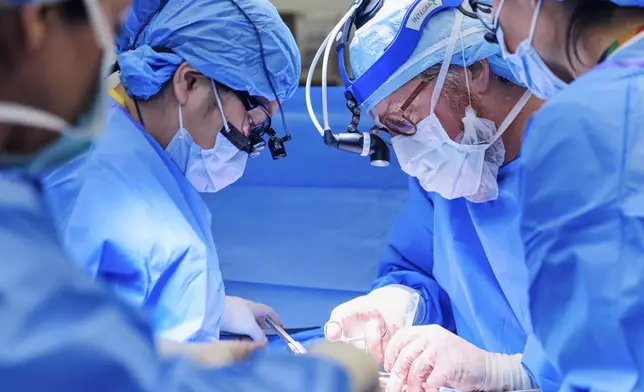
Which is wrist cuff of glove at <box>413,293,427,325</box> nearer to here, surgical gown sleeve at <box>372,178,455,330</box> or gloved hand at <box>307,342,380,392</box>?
surgical gown sleeve at <box>372,178,455,330</box>

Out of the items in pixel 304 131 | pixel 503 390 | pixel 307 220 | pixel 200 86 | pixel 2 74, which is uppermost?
pixel 2 74

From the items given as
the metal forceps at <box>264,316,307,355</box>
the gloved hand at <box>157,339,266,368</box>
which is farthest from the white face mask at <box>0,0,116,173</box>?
the metal forceps at <box>264,316,307,355</box>

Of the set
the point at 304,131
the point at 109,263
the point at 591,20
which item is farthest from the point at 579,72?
the point at 304,131

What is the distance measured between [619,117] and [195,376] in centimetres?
67

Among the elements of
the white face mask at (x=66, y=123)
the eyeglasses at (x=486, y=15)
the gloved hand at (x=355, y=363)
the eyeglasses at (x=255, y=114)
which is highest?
the white face mask at (x=66, y=123)

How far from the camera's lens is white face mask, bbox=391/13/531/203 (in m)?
1.55

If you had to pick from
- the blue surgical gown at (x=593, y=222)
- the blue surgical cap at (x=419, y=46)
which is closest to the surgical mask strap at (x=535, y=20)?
the blue surgical gown at (x=593, y=222)

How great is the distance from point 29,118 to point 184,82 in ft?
3.71

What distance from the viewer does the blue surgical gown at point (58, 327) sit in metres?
0.53

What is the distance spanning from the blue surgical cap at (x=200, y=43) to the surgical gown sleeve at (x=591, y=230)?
2.95ft

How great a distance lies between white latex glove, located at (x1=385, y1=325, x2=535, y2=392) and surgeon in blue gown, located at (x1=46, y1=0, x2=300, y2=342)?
0.46 m

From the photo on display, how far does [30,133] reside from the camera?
60 centimetres

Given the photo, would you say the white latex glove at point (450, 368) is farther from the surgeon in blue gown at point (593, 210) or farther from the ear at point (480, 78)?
the ear at point (480, 78)

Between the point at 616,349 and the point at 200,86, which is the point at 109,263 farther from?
the point at 616,349
